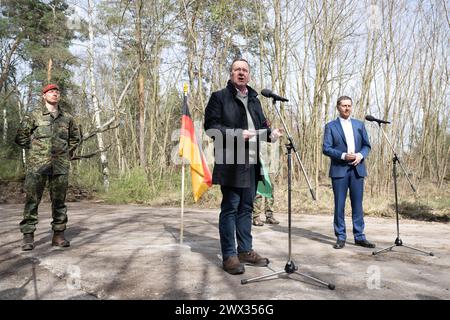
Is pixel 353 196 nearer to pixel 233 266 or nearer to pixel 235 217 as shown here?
pixel 235 217

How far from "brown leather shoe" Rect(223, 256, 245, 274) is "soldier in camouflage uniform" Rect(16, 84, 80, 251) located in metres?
2.10

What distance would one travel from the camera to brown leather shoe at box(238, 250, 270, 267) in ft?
11.1

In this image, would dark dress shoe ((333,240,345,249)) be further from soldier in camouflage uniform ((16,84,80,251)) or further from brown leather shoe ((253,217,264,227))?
soldier in camouflage uniform ((16,84,80,251))

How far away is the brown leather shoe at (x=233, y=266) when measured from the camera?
10.1ft

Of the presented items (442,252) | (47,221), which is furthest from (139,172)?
(442,252)

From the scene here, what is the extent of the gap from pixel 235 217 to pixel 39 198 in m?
2.34

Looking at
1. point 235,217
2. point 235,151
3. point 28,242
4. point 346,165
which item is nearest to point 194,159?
point 235,217

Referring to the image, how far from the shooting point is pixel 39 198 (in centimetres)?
425

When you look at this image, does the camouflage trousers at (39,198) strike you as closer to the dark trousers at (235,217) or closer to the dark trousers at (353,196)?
the dark trousers at (235,217)

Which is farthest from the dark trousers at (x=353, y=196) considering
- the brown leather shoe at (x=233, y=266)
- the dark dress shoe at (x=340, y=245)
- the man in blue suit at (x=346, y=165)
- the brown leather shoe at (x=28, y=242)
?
the brown leather shoe at (x=28, y=242)

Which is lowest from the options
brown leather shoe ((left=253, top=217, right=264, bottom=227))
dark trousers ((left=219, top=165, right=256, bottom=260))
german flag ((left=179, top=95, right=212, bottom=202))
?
brown leather shoe ((left=253, top=217, right=264, bottom=227))

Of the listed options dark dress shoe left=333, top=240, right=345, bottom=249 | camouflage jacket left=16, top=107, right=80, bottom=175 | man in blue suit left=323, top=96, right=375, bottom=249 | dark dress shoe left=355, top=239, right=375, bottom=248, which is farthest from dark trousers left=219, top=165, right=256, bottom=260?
camouflage jacket left=16, top=107, right=80, bottom=175

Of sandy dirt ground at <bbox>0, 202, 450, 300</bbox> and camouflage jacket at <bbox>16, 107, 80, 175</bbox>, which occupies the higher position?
camouflage jacket at <bbox>16, 107, 80, 175</bbox>
